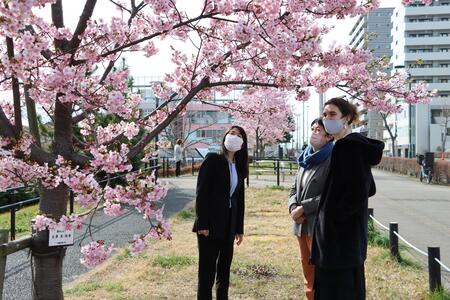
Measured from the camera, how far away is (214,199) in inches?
179

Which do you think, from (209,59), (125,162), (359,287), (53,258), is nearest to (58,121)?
(125,162)

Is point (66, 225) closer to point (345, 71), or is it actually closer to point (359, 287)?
point (359, 287)

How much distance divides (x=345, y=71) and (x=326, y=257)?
7.65 feet

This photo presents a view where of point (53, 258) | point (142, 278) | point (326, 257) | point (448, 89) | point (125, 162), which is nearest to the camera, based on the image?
point (326, 257)

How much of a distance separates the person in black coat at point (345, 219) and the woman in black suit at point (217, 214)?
1.46 metres

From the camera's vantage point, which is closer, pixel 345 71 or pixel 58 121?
pixel 58 121

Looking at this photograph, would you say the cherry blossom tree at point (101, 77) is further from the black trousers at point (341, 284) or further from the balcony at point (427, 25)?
the balcony at point (427, 25)

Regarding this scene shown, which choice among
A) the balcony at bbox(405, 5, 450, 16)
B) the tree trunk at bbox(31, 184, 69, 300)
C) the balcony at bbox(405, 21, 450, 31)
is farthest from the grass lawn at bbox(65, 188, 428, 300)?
the balcony at bbox(405, 5, 450, 16)

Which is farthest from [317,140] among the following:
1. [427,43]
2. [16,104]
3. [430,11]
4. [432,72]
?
[430,11]

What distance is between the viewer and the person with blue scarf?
4273 millimetres

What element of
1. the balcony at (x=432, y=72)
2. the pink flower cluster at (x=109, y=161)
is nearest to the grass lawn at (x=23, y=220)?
the pink flower cluster at (x=109, y=161)

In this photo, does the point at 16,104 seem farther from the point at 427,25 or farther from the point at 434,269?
the point at 427,25

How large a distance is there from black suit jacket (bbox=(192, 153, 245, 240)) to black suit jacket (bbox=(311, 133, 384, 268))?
149 cm

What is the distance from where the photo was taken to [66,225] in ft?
10.6
